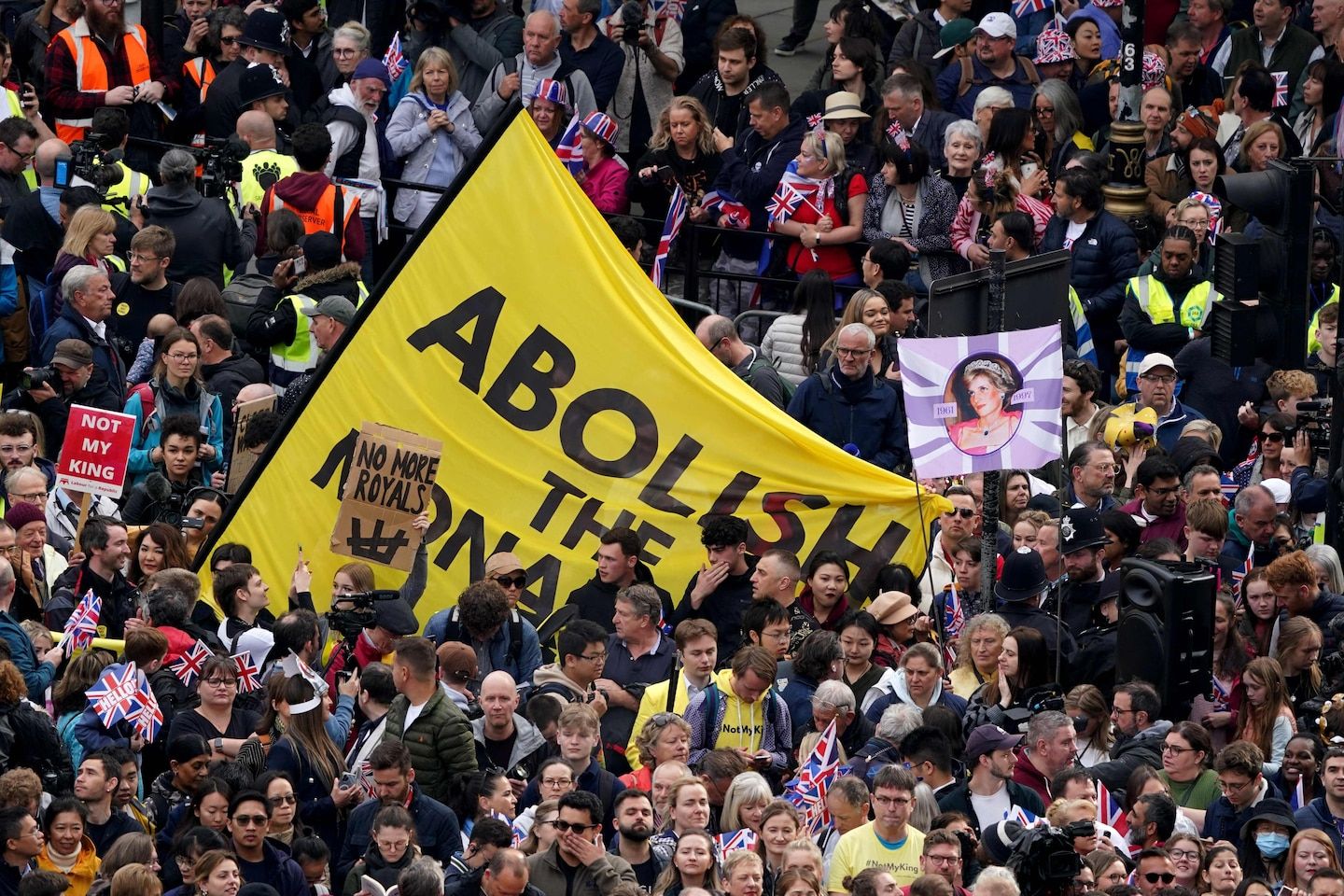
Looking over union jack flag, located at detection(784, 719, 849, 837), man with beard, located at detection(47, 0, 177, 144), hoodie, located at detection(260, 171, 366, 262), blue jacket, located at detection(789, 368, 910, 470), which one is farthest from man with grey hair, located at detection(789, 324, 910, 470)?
man with beard, located at detection(47, 0, 177, 144)

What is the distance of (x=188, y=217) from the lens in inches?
786

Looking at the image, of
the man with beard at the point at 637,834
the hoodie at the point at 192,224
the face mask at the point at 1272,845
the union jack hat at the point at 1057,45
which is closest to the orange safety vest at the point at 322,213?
the hoodie at the point at 192,224

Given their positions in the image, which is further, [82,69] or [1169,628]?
[82,69]

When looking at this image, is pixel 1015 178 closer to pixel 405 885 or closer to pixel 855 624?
pixel 855 624

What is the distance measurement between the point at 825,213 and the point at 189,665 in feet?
22.6

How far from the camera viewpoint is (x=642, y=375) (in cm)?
1761

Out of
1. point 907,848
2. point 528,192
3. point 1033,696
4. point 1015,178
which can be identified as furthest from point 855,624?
point 1015,178

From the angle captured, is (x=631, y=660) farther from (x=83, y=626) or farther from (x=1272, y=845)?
(x=1272, y=845)

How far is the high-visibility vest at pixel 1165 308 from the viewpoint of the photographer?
64.7 ft

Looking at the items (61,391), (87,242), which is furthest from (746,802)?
(87,242)

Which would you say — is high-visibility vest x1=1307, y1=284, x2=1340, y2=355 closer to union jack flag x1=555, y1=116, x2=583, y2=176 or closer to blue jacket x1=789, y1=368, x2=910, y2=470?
blue jacket x1=789, y1=368, x2=910, y2=470

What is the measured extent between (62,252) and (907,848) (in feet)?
25.9

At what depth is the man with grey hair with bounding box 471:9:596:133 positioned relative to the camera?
21.9 meters

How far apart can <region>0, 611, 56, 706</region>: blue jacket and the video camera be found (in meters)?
1.46
